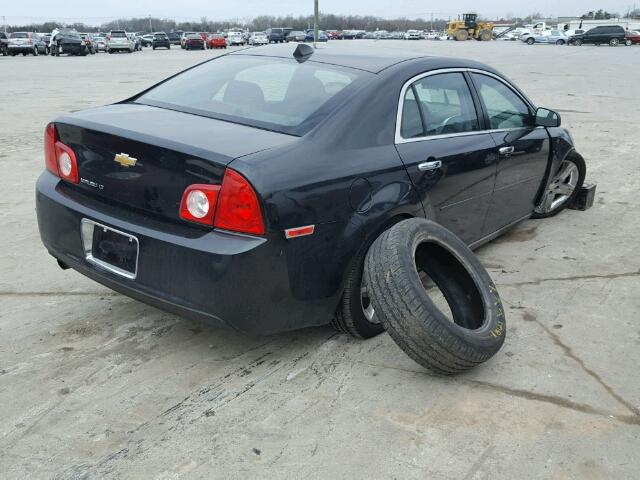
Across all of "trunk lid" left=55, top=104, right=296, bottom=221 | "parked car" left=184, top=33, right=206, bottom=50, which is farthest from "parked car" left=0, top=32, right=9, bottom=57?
"trunk lid" left=55, top=104, right=296, bottom=221

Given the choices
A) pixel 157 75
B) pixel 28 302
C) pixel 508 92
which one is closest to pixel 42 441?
pixel 28 302

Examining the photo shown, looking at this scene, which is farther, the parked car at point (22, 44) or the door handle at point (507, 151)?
the parked car at point (22, 44)

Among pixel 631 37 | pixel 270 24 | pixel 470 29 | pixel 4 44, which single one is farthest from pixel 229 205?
pixel 270 24

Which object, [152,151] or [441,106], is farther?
[441,106]

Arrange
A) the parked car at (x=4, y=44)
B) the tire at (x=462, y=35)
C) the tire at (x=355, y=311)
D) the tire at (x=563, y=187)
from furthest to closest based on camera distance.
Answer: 1. the tire at (x=462, y=35)
2. the parked car at (x=4, y=44)
3. the tire at (x=563, y=187)
4. the tire at (x=355, y=311)

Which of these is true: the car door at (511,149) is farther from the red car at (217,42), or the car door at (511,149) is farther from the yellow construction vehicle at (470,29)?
the yellow construction vehicle at (470,29)

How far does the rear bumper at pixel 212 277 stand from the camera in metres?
2.92

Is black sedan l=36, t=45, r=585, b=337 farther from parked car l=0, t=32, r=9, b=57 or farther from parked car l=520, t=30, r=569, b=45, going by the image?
parked car l=520, t=30, r=569, b=45

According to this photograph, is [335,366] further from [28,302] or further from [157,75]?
[157,75]

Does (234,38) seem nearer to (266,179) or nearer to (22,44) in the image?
(22,44)

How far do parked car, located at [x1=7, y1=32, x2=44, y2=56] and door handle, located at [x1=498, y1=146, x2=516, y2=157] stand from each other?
134 ft

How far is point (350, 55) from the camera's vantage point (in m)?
4.16

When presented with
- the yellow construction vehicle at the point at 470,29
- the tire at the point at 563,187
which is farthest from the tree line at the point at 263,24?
the tire at the point at 563,187

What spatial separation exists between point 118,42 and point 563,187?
4578 centimetres
